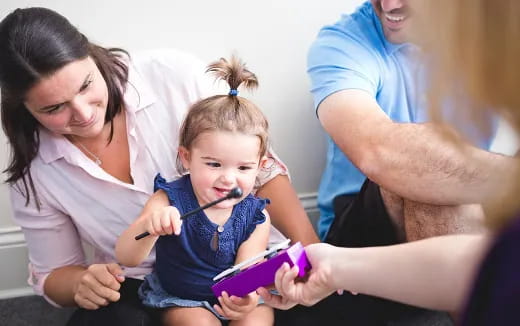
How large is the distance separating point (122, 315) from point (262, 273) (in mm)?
396

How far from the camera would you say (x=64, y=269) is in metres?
1.38

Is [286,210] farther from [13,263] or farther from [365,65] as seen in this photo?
[13,263]

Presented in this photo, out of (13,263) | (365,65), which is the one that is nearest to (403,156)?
(365,65)

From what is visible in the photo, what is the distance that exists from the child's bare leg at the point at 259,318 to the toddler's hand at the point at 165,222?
27 centimetres

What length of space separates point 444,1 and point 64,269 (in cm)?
109

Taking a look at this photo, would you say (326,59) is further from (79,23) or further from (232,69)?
(79,23)

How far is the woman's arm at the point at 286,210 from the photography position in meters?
1.44

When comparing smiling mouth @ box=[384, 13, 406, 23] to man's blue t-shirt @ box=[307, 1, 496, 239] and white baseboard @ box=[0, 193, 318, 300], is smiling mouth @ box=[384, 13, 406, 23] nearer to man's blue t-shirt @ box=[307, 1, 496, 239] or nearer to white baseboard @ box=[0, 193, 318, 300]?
man's blue t-shirt @ box=[307, 1, 496, 239]

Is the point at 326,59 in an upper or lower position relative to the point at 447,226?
upper

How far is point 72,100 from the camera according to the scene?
3.82 ft

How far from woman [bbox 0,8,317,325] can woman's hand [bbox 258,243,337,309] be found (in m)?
0.40

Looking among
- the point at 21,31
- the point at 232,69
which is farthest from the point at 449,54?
the point at 21,31

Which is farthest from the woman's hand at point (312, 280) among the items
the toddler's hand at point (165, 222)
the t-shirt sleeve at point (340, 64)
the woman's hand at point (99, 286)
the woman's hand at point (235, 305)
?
the t-shirt sleeve at point (340, 64)

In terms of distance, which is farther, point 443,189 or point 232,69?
point 232,69
